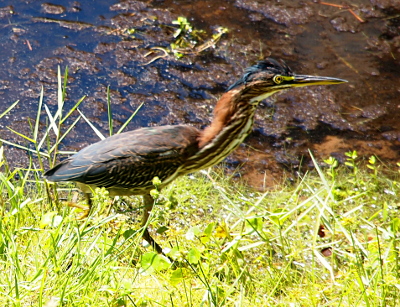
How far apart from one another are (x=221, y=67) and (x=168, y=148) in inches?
94.0

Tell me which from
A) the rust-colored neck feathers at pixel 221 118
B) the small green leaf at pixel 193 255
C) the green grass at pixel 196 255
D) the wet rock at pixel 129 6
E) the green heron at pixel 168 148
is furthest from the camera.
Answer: the wet rock at pixel 129 6

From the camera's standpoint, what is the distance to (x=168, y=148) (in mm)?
4363

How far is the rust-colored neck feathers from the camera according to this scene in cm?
455

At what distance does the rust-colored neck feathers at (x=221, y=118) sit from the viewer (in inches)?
179

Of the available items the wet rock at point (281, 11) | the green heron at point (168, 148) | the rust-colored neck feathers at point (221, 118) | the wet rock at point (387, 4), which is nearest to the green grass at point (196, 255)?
the green heron at point (168, 148)

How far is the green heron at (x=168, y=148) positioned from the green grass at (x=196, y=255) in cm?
33

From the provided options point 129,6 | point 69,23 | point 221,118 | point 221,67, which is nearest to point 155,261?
point 221,118

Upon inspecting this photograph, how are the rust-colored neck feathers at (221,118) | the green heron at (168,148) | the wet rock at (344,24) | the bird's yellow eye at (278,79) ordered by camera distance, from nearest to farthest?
1. the green heron at (168,148)
2. the bird's yellow eye at (278,79)
3. the rust-colored neck feathers at (221,118)
4. the wet rock at (344,24)

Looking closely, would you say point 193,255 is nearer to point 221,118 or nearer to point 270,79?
point 221,118

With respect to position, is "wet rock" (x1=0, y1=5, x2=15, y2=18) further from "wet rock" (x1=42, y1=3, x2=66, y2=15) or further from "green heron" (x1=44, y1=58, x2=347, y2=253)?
"green heron" (x1=44, y1=58, x2=347, y2=253)

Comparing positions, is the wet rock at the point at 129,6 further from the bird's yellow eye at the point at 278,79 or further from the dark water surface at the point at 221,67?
the bird's yellow eye at the point at 278,79

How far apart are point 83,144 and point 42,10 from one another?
2093 millimetres

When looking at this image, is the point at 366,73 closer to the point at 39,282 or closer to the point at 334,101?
the point at 334,101

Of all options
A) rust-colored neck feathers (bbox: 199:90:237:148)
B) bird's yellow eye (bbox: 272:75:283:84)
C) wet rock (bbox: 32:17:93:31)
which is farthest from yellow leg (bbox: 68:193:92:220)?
wet rock (bbox: 32:17:93:31)
